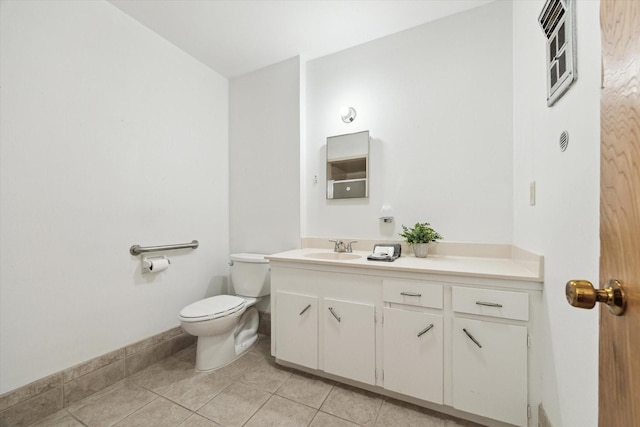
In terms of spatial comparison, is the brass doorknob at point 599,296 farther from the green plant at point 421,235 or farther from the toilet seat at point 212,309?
the toilet seat at point 212,309

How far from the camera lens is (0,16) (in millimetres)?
1217

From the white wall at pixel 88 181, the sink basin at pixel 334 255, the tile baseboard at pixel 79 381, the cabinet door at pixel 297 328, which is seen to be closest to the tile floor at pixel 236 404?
the tile baseboard at pixel 79 381

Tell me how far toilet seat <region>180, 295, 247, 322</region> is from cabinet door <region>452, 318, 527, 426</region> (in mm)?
1418

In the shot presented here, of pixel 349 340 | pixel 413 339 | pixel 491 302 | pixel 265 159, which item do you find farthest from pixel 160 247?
pixel 491 302

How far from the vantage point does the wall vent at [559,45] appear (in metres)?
0.87

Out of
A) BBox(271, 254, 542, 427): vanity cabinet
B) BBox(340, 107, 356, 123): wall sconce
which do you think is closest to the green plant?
BBox(271, 254, 542, 427): vanity cabinet

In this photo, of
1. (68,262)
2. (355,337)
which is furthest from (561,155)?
(68,262)

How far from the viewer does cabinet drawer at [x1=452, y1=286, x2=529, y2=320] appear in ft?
3.71

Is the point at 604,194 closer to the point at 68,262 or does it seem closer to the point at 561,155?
the point at 561,155

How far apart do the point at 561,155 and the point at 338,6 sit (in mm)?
1598

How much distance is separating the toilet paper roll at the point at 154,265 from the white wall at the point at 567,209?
2265mm

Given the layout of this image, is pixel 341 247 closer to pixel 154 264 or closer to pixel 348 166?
pixel 348 166

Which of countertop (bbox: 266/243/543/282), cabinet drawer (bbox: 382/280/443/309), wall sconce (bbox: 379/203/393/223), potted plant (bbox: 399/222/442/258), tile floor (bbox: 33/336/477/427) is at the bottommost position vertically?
tile floor (bbox: 33/336/477/427)

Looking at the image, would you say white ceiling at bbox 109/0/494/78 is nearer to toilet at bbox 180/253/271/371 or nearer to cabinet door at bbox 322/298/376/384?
toilet at bbox 180/253/271/371
